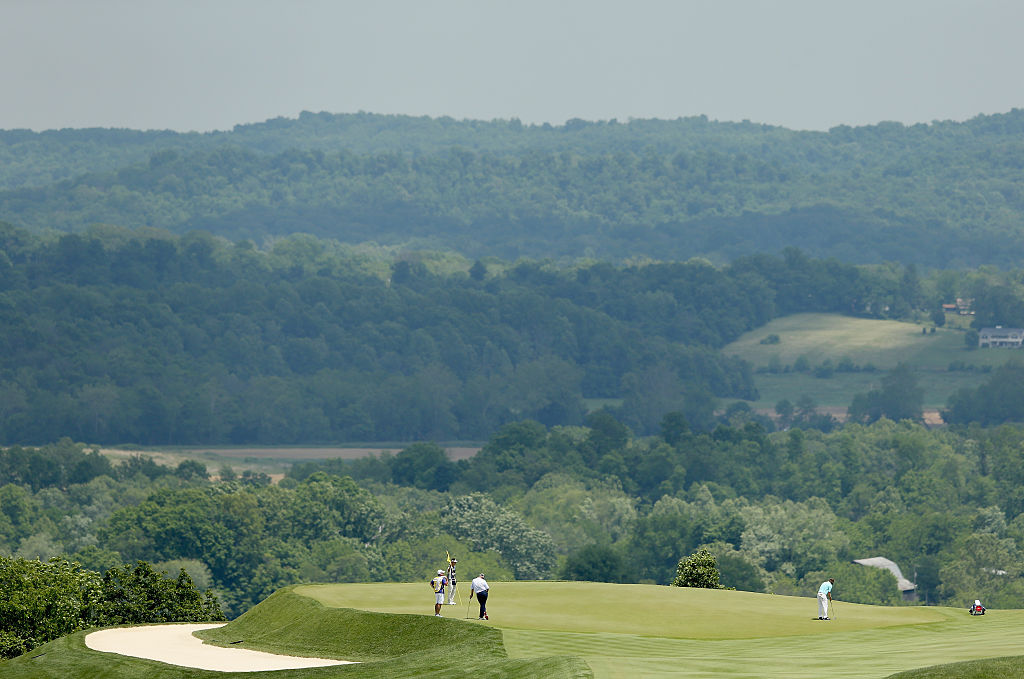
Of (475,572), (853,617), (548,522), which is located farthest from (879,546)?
(853,617)

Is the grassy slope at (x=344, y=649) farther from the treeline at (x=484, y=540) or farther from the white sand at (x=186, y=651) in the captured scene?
the treeline at (x=484, y=540)

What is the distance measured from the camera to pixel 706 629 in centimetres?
4409

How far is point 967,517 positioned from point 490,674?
146 meters

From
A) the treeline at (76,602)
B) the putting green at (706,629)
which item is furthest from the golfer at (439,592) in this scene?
the treeline at (76,602)

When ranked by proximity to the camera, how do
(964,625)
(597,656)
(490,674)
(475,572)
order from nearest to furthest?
(490,674) → (597,656) → (964,625) → (475,572)

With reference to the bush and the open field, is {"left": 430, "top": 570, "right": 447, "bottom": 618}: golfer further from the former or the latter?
the bush

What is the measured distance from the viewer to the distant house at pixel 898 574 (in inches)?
5925

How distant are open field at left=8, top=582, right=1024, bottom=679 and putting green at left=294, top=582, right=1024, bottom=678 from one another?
51 mm

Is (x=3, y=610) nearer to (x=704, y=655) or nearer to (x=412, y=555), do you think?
(x=704, y=655)

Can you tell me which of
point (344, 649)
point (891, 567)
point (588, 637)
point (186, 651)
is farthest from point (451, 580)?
point (891, 567)

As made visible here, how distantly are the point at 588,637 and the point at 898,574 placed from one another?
119111 millimetres

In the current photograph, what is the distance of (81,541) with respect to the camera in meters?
148

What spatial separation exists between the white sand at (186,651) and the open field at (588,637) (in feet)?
2.07

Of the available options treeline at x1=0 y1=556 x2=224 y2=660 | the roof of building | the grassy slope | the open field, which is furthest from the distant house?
the grassy slope
